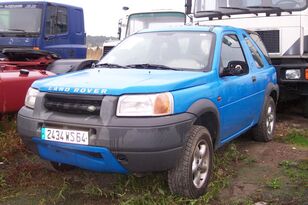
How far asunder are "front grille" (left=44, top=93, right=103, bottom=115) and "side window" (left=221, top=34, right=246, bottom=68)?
1.69 metres

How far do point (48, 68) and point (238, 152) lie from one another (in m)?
3.88

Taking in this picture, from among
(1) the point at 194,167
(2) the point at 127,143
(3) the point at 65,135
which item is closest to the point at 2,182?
(3) the point at 65,135

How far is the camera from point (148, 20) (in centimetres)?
1221

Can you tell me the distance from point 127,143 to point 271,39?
15.9ft

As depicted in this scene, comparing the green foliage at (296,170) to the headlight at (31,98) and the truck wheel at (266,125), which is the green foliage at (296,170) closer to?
the truck wheel at (266,125)

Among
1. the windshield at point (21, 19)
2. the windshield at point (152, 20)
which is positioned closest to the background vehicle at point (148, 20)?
the windshield at point (152, 20)

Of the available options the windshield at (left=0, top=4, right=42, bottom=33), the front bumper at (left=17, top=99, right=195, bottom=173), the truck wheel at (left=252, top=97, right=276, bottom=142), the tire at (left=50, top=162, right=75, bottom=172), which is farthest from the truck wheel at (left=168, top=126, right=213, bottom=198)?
the windshield at (left=0, top=4, right=42, bottom=33)

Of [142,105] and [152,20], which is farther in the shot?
A: [152,20]

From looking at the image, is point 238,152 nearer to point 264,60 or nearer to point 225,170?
point 225,170

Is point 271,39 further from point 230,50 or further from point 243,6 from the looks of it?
point 230,50

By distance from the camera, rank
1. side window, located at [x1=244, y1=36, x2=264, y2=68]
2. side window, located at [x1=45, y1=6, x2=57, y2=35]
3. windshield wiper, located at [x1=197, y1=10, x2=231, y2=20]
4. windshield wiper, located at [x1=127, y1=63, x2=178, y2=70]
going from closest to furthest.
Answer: windshield wiper, located at [x1=127, y1=63, x2=178, y2=70] < side window, located at [x1=244, y1=36, x2=264, y2=68] < windshield wiper, located at [x1=197, y1=10, x2=231, y2=20] < side window, located at [x1=45, y1=6, x2=57, y2=35]

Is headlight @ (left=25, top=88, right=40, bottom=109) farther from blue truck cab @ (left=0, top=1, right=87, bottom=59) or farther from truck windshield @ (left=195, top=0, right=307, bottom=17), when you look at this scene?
blue truck cab @ (left=0, top=1, right=87, bottom=59)

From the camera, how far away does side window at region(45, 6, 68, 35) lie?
31.1 feet

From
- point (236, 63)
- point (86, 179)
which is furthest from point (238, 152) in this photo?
point (86, 179)
